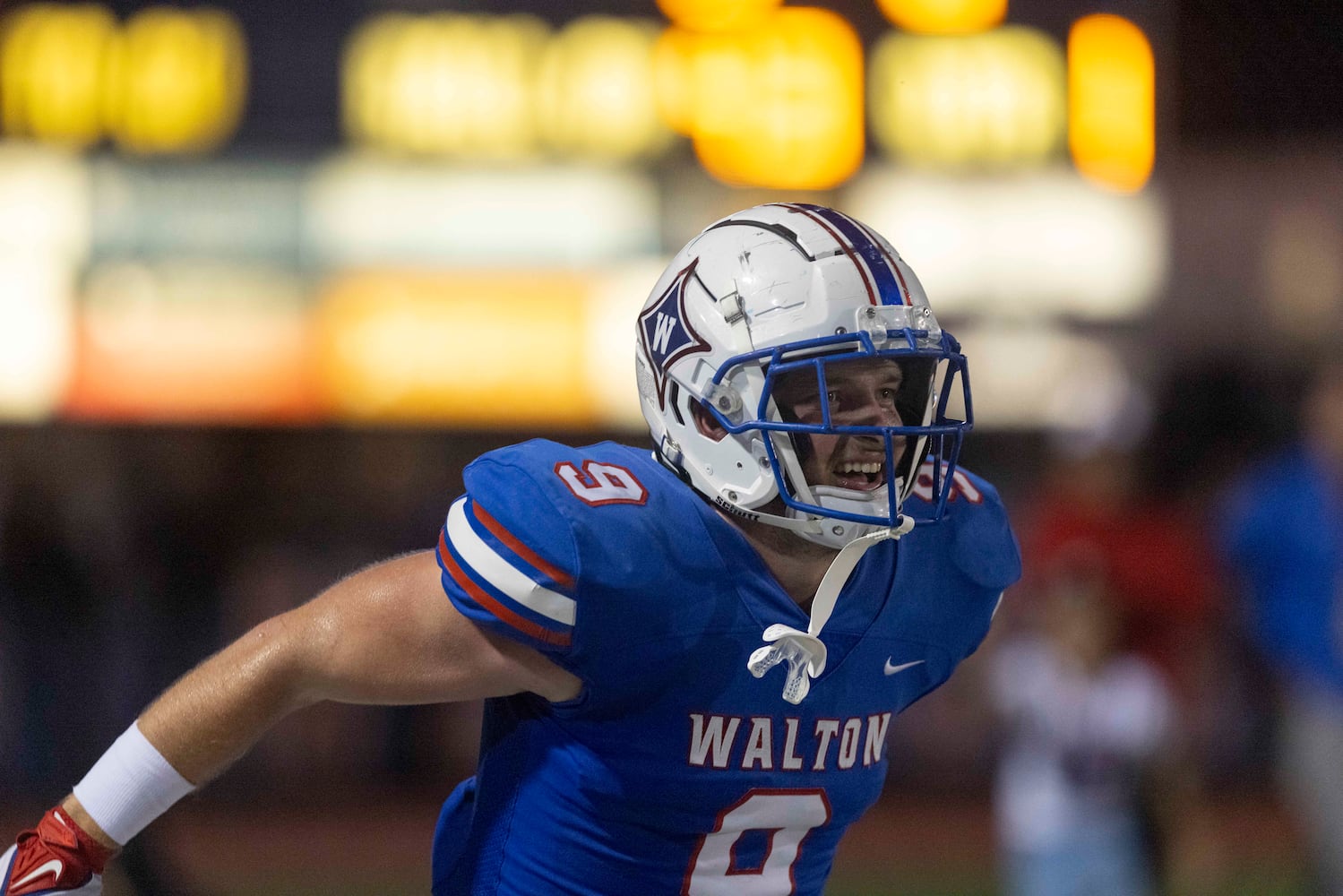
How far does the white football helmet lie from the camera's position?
1.73 meters

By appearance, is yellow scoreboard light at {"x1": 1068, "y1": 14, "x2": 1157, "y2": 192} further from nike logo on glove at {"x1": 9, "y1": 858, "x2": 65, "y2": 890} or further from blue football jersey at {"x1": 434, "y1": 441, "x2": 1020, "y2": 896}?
nike logo on glove at {"x1": 9, "y1": 858, "x2": 65, "y2": 890}

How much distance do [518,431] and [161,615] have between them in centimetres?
162

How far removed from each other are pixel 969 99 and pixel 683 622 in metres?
4.37

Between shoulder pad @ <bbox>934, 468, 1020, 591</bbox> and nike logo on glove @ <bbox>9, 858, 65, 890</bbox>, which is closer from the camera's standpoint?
nike logo on glove @ <bbox>9, 858, 65, 890</bbox>

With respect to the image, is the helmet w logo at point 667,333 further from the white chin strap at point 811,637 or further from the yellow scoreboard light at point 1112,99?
the yellow scoreboard light at point 1112,99

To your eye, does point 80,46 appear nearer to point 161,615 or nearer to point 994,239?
point 161,615

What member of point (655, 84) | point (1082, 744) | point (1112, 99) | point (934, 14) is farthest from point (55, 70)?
point (1082, 744)

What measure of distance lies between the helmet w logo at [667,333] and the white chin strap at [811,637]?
0.90 ft

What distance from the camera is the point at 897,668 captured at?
Result: 1.84 metres

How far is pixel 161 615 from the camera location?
257 inches

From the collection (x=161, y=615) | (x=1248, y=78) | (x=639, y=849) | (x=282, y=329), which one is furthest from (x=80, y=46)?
(x=1248, y=78)

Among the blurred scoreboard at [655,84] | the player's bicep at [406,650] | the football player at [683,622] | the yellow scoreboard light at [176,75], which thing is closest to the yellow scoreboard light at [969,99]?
the blurred scoreboard at [655,84]

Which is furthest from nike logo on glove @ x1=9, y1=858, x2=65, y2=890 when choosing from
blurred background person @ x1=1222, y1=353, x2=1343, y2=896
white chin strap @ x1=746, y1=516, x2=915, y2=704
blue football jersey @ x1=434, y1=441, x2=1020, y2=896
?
blurred background person @ x1=1222, y1=353, x2=1343, y2=896

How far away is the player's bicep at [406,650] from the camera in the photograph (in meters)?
1.60
